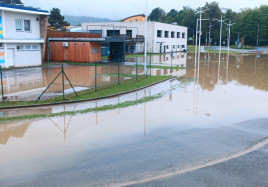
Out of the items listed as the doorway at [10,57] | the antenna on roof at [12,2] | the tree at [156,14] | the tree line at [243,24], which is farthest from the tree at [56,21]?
the tree at [156,14]

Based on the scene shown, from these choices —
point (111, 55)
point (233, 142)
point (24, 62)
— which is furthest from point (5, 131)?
point (111, 55)

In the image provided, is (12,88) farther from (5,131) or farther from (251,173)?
(251,173)

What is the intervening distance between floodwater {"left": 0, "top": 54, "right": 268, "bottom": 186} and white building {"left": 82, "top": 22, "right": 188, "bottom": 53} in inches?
1979

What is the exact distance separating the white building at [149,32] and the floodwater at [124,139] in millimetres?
50259

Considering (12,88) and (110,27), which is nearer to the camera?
(12,88)

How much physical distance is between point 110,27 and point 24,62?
42.2m

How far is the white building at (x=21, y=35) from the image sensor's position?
32.2 metres

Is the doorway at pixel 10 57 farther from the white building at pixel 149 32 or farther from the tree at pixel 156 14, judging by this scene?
the tree at pixel 156 14

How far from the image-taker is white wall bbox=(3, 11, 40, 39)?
3291 centimetres

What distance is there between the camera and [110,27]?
74.7m

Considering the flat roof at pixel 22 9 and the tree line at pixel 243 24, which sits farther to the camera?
the tree line at pixel 243 24

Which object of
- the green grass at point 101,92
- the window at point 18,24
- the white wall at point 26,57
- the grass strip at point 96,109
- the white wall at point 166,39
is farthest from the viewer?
the white wall at point 166,39

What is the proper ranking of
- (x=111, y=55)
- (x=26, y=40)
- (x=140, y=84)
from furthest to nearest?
(x=111, y=55) < (x=26, y=40) < (x=140, y=84)

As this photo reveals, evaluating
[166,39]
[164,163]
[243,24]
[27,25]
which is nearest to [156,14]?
[243,24]
